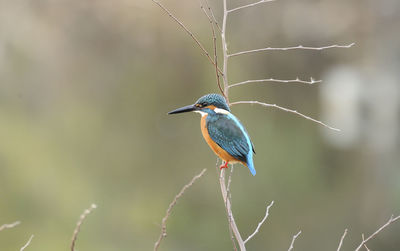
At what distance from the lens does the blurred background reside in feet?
20.6

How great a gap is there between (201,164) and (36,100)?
6.34 ft

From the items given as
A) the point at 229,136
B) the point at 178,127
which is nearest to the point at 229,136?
the point at 229,136

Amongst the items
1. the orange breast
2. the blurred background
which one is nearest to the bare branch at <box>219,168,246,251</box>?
the orange breast

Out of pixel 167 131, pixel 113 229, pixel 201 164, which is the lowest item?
pixel 113 229

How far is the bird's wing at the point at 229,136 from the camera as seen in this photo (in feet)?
6.37

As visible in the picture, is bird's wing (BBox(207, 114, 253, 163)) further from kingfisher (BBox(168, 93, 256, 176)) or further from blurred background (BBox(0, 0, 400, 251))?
blurred background (BBox(0, 0, 400, 251))

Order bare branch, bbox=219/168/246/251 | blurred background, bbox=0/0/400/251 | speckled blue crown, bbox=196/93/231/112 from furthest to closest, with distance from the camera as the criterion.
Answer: blurred background, bbox=0/0/400/251
speckled blue crown, bbox=196/93/231/112
bare branch, bbox=219/168/246/251

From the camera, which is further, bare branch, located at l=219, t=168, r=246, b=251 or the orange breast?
the orange breast

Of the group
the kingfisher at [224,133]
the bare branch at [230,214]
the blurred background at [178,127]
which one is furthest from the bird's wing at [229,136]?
the blurred background at [178,127]

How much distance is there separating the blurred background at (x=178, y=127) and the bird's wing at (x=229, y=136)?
420cm

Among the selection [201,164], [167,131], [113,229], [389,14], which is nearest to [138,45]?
[167,131]

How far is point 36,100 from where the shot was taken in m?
6.62

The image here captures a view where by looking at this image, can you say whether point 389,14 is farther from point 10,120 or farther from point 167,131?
point 10,120

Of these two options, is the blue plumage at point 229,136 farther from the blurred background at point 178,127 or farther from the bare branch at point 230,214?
the blurred background at point 178,127
